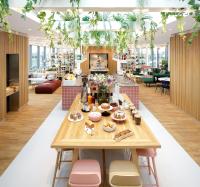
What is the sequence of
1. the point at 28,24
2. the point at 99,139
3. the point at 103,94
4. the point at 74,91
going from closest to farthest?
the point at 99,139 < the point at 103,94 < the point at 28,24 < the point at 74,91

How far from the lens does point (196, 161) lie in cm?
479

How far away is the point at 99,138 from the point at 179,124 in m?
4.51

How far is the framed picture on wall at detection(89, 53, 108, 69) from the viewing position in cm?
2292

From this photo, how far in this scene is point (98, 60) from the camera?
23.0 m

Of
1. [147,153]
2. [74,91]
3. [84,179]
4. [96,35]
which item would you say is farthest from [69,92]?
[84,179]

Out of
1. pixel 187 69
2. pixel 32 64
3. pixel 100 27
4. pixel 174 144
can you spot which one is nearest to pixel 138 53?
pixel 32 64

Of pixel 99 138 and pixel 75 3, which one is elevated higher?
pixel 75 3

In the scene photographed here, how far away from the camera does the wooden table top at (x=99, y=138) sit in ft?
10.7

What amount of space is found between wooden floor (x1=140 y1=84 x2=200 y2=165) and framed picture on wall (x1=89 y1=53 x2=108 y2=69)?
39.6 ft

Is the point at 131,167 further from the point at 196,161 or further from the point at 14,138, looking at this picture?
the point at 14,138

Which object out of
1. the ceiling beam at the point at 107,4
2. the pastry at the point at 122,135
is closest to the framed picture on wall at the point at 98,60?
the ceiling beam at the point at 107,4

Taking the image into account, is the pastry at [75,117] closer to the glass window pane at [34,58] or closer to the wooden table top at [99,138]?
the wooden table top at [99,138]

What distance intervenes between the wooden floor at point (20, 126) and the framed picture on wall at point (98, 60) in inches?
471

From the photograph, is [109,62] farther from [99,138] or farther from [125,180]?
[125,180]
